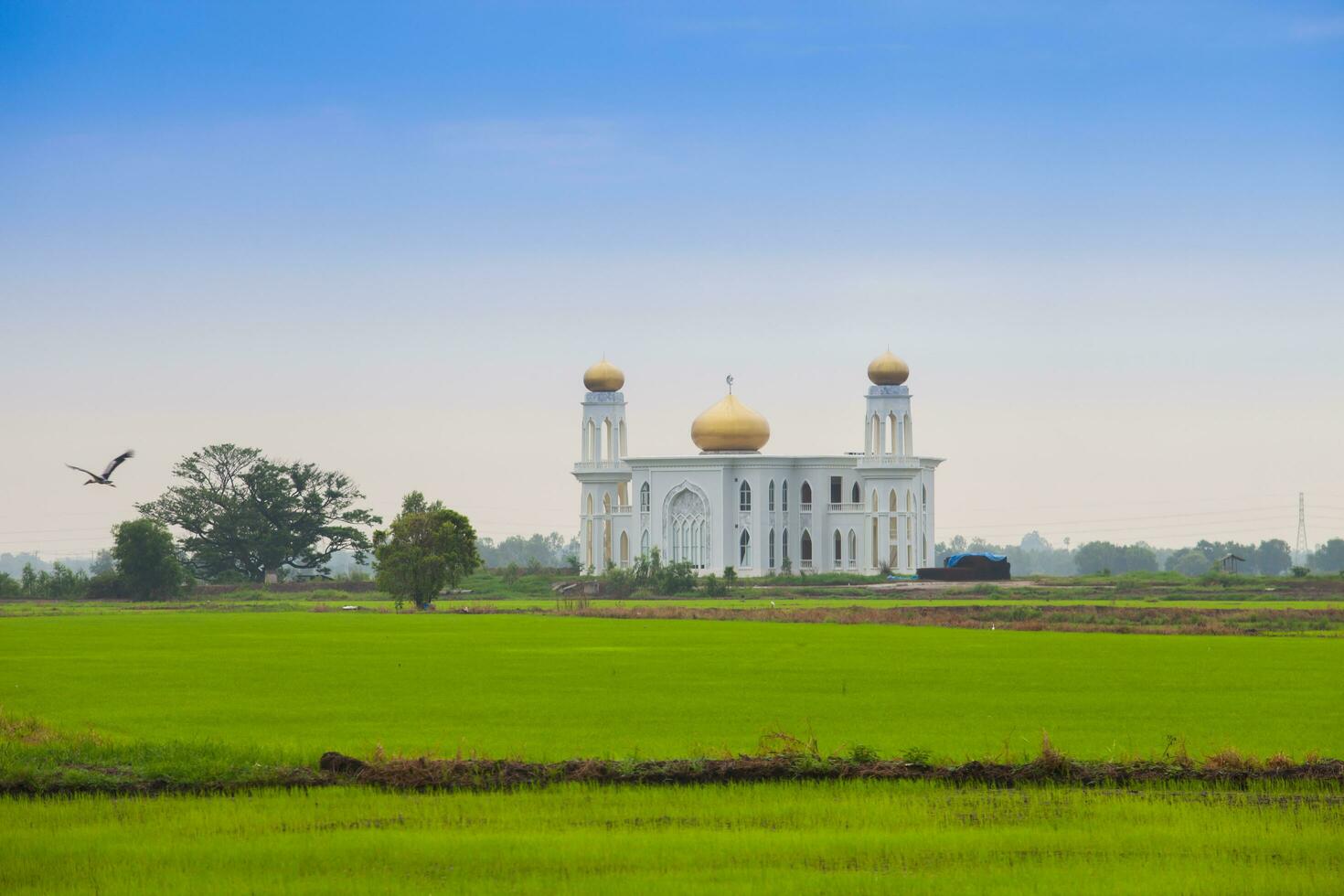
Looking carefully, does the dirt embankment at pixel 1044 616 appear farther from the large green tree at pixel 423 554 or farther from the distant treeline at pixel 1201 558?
the distant treeline at pixel 1201 558

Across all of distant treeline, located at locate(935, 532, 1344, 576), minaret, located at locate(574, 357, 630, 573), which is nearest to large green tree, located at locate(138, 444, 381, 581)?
minaret, located at locate(574, 357, 630, 573)

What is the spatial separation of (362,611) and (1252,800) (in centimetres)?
4891

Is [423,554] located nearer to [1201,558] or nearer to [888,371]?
[888,371]

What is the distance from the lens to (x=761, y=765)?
58.9 feet

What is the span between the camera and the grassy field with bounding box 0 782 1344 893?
1355 cm

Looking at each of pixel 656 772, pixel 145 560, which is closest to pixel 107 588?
pixel 145 560

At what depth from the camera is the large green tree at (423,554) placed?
2586 inches

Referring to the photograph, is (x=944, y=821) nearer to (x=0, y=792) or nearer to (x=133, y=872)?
(x=133, y=872)

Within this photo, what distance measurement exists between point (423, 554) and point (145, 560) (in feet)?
65.9

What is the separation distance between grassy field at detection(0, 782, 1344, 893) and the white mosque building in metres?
73.7

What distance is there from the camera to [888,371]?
91562mm

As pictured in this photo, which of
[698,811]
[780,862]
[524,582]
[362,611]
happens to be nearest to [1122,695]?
[698,811]

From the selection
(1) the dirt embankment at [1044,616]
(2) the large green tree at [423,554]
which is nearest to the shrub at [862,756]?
(1) the dirt embankment at [1044,616]

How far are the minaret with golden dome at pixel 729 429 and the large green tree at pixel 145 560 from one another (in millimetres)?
27369
